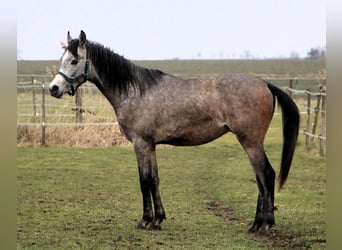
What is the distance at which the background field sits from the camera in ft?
16.3

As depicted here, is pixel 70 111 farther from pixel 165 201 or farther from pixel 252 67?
pixel 252 67

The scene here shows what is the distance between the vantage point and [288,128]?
5.42 metres

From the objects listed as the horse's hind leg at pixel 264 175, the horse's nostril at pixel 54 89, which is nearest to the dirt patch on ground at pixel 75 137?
the horse's nostril at pixel 54 89

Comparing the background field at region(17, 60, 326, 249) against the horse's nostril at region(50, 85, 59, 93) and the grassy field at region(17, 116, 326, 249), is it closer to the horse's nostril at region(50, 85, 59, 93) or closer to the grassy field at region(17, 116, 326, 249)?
the grassy field at region(17, 116, 326, 249)

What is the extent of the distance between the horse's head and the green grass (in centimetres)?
156

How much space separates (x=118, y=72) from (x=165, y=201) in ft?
7.95

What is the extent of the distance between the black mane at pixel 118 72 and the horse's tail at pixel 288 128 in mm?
1404

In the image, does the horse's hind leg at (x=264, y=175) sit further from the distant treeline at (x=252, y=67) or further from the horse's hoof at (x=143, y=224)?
the distant treeline at (x=252, y=67)

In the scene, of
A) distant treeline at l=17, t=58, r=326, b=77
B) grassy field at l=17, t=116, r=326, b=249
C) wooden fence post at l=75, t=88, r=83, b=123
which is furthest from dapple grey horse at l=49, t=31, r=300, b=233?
distant treeline at l=17, t=58, r=326, b=77

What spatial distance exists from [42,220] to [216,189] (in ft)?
10.6

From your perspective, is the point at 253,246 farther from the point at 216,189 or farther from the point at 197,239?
the point at 216,189

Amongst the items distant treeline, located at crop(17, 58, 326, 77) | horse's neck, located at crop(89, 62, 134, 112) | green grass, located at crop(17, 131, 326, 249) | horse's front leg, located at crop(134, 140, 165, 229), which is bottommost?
green grass, located at crop(17, 131, 326, 249)

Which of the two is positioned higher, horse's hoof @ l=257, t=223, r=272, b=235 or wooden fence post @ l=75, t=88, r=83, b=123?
wooden fence post @ l=75, t=88, r=83, b=123

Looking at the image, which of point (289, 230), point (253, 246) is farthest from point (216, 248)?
point (289, 230)
